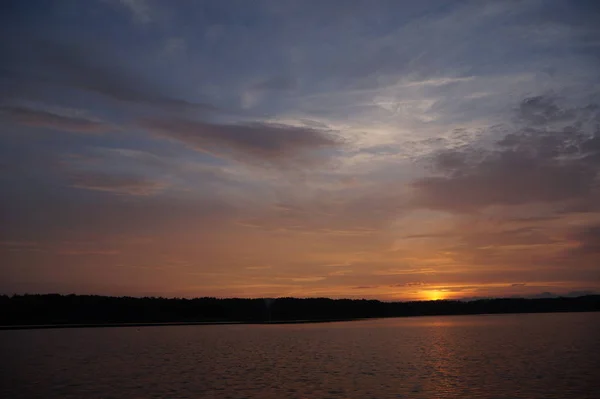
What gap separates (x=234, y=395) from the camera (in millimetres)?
34562

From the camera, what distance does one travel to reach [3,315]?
14350 cm

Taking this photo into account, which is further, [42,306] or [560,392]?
[42,306]

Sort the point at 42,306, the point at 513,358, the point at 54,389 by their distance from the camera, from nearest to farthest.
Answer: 1. the point at 54,389
2. the point at 513,358
3. the point at 42,306

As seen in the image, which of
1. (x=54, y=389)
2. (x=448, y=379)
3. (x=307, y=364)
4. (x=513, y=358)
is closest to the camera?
(x=54, y=389)

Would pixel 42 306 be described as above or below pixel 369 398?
above

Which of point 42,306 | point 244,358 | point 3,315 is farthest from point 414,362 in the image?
point 42,306

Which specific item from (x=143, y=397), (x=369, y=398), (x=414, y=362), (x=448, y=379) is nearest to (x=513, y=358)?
(x=414, y=362)

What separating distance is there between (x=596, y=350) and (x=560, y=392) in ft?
114

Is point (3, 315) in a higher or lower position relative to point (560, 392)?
higher

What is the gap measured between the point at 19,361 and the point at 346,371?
30.7 m

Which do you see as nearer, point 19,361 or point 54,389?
point 54,389

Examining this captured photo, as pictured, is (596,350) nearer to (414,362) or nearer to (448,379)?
(414,362)

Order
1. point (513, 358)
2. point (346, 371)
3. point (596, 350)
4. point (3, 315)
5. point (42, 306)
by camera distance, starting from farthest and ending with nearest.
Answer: point (42, 306) < point (3, 315) < point (596, 350) < point (513, 358) < point (346, 371)

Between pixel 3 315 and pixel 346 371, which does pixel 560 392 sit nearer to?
pixel 346 371
